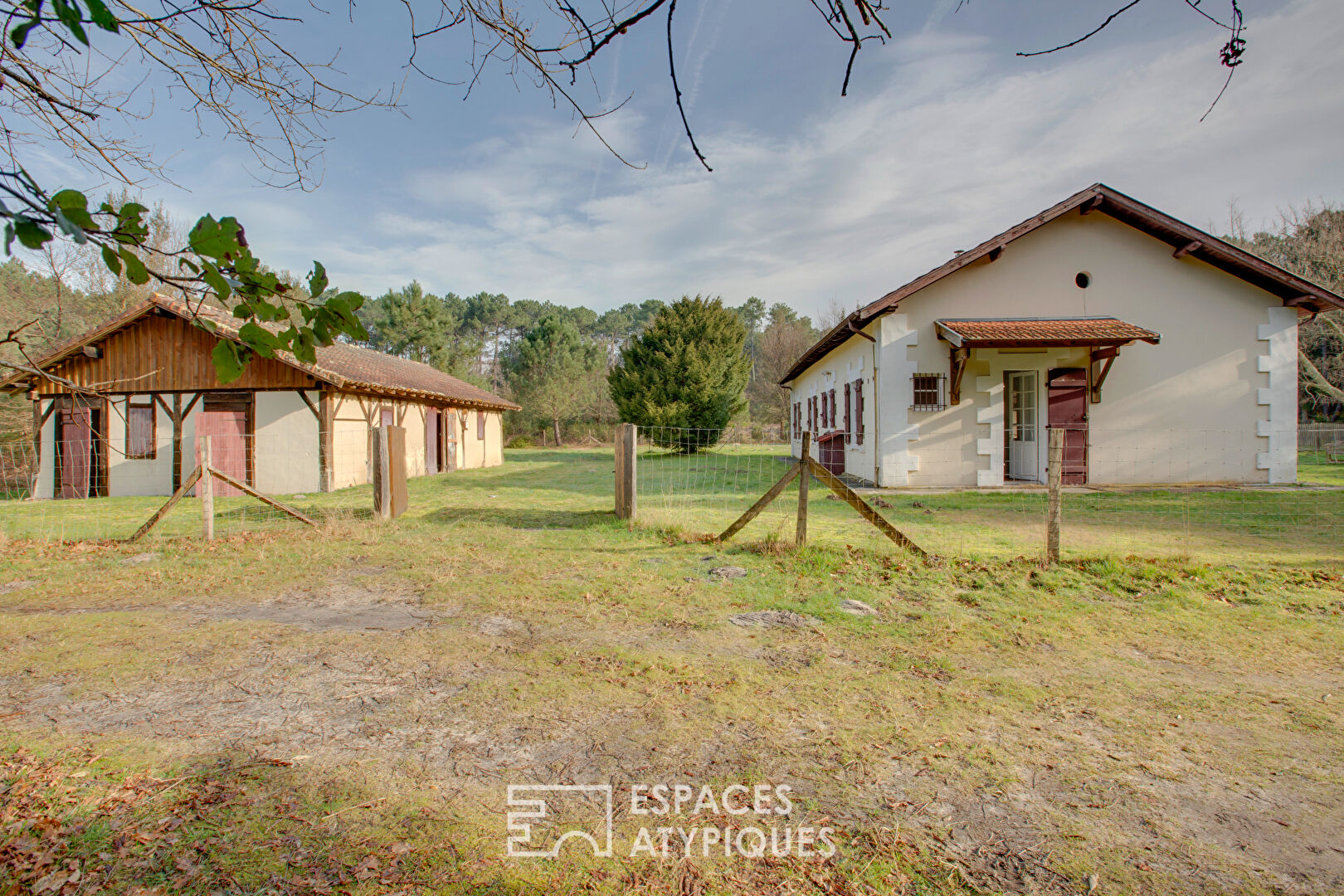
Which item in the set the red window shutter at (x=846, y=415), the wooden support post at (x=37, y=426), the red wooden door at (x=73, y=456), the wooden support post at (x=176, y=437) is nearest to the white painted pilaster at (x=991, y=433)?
the red window shutter at (x=846, y=415)

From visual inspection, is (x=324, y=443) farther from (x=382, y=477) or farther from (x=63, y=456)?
(x=63, y=456)

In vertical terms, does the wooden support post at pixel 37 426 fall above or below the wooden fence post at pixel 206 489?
above

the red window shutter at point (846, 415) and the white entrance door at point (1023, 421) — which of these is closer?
the white entrance door at point (1023, 421)

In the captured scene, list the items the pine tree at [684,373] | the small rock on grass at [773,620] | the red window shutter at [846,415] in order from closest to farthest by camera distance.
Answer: the small rock on grass at [773,620], the red window shutter at [846,415], the pine tree at [684,373]

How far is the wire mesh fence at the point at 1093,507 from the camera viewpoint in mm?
7113

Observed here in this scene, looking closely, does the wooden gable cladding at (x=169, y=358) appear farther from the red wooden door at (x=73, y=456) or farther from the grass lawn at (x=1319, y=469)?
the grass lawn at (x=1319, y=469)

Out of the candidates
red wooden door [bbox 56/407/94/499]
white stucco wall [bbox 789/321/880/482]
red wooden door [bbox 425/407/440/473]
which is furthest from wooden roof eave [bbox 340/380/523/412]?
white stucco wall [bbox 789/321/880/482]

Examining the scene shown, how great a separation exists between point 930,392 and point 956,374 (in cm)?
59

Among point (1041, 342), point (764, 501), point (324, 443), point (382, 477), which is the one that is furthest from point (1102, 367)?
point (324, 443)

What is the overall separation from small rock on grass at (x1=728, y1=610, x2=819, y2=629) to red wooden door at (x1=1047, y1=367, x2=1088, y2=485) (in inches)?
412

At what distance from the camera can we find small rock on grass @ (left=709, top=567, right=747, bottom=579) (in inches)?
233

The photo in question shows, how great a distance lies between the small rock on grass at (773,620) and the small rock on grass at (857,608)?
1.13ft

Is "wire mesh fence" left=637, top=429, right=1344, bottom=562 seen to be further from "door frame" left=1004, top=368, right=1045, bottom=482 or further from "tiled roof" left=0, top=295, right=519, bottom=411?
"tiled roof" left=0, top=295, right=519, bottom=411

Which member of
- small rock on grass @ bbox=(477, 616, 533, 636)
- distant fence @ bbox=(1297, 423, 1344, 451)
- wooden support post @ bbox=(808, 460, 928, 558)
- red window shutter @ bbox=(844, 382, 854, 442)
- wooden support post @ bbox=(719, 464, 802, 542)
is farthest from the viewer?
distant fence @ bbox=(1297, 423, 1344, 451)
